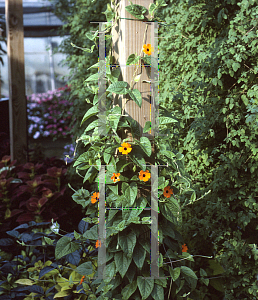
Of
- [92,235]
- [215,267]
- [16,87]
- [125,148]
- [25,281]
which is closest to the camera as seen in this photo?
[125,148]

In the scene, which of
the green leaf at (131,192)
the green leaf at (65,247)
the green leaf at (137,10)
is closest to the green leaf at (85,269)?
the green leaf at (65,247)

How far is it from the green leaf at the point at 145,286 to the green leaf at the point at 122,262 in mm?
85

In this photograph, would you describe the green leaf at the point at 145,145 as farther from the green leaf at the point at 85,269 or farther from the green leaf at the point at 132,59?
the green leaf at the point at 85,269

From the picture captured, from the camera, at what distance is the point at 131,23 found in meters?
1.16

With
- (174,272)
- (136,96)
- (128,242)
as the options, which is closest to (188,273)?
(174,272)

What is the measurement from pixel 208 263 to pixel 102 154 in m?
1.03

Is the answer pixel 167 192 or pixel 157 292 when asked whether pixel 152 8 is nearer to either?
pixel 167 192

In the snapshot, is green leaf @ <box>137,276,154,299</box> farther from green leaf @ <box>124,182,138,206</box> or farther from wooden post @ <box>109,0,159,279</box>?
green leaf @ <box>124,182,138,206</box>

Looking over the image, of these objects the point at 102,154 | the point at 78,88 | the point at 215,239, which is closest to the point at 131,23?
the point at 102,154

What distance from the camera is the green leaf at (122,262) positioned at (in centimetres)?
113

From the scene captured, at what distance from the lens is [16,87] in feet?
9.68

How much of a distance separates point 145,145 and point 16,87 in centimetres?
222

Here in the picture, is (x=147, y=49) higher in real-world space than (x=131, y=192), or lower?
higher

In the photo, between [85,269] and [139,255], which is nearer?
[139,255]
